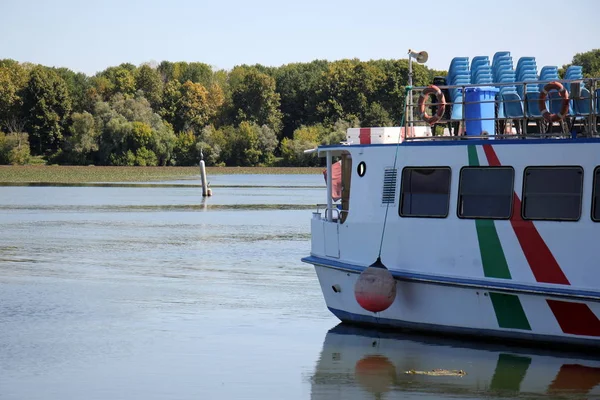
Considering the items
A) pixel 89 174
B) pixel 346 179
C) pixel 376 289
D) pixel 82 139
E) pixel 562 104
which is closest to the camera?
pixel 562 104

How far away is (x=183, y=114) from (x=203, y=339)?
111 meters

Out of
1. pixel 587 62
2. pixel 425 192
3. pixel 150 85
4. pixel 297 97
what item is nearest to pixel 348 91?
pixel 297 97

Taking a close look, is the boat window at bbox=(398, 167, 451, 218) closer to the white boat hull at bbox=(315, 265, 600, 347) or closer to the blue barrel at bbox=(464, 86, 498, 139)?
the white boat hull at bbox=(315, 265, 600, 347)

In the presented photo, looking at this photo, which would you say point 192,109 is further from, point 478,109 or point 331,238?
point 478,109

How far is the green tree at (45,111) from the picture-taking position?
115 metres

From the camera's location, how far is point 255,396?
45.9 feet

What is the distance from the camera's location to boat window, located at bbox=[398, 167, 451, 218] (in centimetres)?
1617

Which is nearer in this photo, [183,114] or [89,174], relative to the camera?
[89,174]

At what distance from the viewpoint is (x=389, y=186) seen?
1673cm

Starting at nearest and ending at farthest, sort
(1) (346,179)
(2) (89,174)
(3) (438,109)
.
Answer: (3) (438,109) < (1) (346,179) < (2) (89,174)

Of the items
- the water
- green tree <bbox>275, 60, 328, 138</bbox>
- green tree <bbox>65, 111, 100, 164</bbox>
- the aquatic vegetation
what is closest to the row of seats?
the water

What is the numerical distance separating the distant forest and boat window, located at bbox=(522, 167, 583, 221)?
235 feet

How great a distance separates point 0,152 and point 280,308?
300 ft

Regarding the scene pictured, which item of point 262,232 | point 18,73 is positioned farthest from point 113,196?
point 18,73
